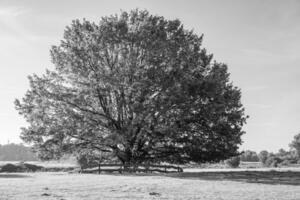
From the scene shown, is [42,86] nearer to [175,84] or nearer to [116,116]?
[116,116]

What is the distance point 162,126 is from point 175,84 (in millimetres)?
3687

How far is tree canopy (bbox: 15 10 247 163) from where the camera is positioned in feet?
118

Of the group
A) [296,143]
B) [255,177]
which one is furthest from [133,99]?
[296,143]

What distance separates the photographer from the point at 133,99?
3653 centimetres

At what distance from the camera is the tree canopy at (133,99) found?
36.0m

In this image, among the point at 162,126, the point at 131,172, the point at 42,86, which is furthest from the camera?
the point at 42,86

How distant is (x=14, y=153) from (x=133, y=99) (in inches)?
6236

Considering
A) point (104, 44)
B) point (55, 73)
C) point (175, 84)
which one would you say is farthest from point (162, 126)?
point (55, 73)

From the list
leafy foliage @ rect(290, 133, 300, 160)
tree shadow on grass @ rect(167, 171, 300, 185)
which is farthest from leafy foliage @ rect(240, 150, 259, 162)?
tree shadow on grass @ rect(167, 171, 300, 185)

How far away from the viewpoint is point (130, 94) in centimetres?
3656

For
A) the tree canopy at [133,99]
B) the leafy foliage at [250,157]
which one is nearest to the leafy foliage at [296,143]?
the leafy foliage at [250,157]

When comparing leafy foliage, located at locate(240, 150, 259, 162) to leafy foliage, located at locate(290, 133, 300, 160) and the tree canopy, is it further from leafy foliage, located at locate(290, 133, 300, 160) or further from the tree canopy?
the tree canopy

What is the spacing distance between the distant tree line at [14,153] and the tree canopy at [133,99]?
128 meters

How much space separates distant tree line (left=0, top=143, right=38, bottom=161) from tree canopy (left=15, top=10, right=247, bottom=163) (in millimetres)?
128400
